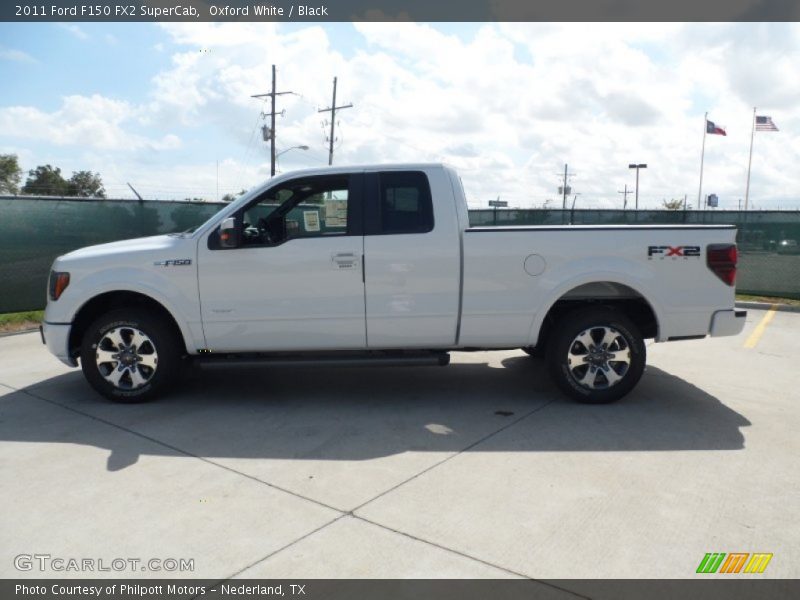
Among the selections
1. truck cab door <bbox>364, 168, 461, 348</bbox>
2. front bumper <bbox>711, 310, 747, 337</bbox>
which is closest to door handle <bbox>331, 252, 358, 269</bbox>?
truck cab door <bbox>364, 168, 461, 348</bbox>

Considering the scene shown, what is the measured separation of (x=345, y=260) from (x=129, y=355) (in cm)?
212

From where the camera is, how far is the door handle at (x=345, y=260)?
212 inches

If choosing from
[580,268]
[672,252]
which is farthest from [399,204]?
[672,252]

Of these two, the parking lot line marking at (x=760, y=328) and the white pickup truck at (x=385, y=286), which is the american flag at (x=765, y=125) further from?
the white pickup truck at (x=385, y=286)

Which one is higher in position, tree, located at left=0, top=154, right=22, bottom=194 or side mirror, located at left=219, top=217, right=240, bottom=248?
tree, located at left=0, top=154, right=22, bottom=194

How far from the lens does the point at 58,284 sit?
221 inches

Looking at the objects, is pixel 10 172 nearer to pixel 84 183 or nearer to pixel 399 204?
pixel 84 183

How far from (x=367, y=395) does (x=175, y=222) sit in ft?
25.7

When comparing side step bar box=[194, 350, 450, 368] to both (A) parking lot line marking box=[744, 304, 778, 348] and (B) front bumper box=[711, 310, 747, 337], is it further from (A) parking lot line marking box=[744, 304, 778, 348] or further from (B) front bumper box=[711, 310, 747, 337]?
(A) parking lot line marking box=[744, 304, 778, 348]

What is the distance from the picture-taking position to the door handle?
17.7ft

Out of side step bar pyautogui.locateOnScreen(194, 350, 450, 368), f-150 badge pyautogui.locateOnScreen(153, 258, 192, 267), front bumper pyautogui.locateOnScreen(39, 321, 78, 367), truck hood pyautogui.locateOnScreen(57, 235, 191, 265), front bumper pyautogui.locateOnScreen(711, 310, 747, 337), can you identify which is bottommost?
side step bar pyautogui.locateOnScreen(194, 350, 450, 368)

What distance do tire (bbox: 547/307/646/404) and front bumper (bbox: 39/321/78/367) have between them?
14.0 feet
